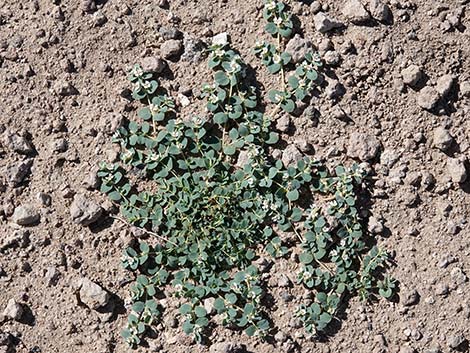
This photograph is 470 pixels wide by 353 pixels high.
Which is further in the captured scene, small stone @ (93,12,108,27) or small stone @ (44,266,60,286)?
small stone @ (93,12,108,27)

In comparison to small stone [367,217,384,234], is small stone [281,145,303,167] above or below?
above

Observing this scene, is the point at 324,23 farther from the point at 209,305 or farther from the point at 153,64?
the point at 209,305

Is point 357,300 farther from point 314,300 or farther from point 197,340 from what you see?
point 197,340

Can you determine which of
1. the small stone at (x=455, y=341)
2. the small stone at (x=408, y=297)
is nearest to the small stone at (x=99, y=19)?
the small stone at (x=408, y=297)

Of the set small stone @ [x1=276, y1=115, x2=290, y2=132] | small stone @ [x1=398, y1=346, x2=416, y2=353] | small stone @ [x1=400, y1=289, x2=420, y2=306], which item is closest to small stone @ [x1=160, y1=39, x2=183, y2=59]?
small stone @ [x1=276, y1=115, x2=290, y2=132]

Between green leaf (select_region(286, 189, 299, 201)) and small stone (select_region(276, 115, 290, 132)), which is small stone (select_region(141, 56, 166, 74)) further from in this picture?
green leaf (select_region(286, 189, 299, 201))

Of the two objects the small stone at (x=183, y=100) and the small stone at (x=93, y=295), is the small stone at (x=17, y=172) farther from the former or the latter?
the small stone at (x=183, y=100)
